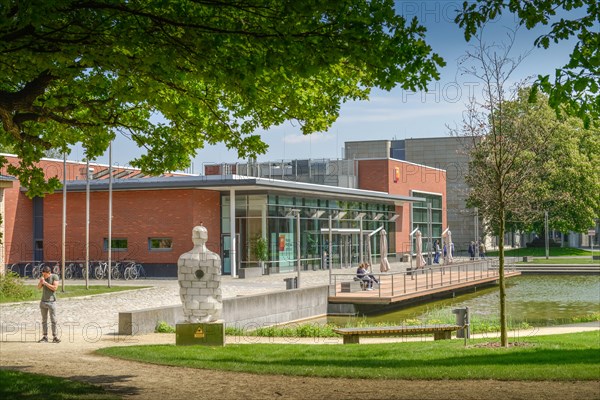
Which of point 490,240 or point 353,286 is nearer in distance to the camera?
point 353,286

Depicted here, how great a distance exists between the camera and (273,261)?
1869 inches

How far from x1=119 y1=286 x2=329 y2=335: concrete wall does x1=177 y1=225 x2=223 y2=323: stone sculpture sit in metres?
3.36

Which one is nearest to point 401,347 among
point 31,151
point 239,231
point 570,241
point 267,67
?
point 31,151

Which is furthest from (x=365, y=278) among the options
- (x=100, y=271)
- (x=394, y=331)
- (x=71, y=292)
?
(x=394, y=331)

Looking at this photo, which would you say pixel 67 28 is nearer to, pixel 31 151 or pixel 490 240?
pixel 31 151

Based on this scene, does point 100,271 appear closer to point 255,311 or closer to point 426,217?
point 255,311

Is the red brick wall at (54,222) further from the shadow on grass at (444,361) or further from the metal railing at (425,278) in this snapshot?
the shadow on grass at (444,361)

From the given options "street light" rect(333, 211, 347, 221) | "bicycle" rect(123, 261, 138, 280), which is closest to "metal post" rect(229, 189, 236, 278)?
"bicycle" rect(123, 261, 138, 280)

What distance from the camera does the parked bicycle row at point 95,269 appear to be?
1689 inches

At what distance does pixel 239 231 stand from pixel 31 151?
3123 centimetres

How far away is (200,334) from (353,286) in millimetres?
17176

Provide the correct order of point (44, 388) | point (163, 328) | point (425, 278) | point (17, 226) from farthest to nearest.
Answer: point (17, 226), point (425, 278), point (163, 328), point (44, 388)

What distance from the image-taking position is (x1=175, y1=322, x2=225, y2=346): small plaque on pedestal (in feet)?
59.6

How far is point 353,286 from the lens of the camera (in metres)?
34.9
